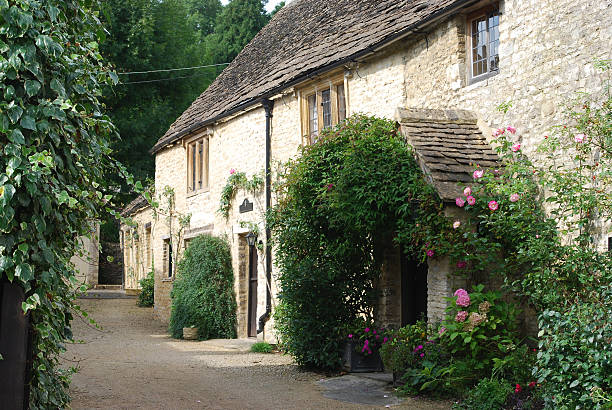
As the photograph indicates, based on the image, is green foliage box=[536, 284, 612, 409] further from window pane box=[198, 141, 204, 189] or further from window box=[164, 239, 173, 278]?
window box=[164, 239, 173, 278]

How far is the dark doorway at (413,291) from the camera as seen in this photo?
986 centimetres

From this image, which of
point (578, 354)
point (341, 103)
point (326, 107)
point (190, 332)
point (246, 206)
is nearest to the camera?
point (578, 354)

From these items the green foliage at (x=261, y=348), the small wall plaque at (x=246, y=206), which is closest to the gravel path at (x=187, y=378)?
the green foliage at (x=261, y=348)

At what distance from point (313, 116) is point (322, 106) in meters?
0.37

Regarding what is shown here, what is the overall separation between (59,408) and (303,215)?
223 inches

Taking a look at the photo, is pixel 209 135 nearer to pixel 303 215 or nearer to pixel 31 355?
pixel 303 215

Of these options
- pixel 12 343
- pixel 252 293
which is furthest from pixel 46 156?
pixel 252 293

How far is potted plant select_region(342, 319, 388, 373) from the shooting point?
9648mm

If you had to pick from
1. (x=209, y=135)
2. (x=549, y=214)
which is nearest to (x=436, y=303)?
(x=549, y=214)

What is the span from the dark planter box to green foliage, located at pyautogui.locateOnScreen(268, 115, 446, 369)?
0.82 ft

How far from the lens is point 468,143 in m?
8.53

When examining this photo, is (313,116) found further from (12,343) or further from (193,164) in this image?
(12,343)

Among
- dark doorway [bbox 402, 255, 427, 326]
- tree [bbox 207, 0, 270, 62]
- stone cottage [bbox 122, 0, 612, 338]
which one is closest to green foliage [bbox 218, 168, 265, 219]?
stone cottage [bbox 122, 0, 612, 338]

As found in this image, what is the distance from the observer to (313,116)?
12672 millimetres
